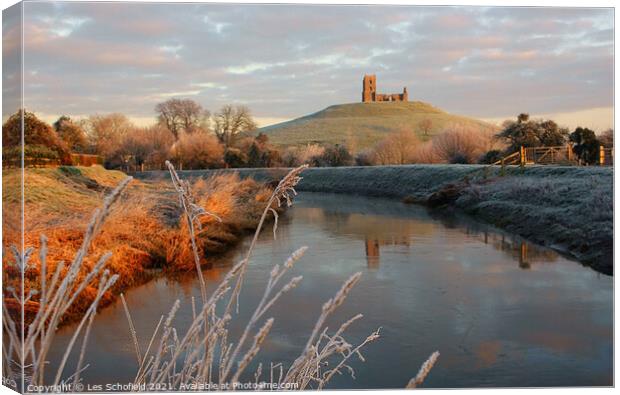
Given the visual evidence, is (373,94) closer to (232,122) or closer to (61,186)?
(232,122)

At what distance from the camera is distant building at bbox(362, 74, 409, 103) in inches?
237

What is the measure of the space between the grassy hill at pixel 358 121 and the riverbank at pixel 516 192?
0.37 metres

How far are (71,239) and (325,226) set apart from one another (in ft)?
8.02

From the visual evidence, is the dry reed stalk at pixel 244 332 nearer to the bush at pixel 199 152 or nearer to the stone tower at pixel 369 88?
the stone tower at pixel 369 88

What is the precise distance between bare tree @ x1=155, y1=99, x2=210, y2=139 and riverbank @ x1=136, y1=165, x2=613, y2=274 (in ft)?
1.95

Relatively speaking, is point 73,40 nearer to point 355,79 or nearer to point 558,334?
point 355,79

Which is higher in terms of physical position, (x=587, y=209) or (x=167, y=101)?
(x=167, y=101)

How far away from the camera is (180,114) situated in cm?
589

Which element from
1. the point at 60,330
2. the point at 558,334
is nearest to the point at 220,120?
the point at 60,330

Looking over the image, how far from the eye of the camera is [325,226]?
7.10 meters

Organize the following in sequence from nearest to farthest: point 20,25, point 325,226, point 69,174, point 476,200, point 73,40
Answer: point 20,25, point 73,40, point 69,174, point 325,226, point 476,200

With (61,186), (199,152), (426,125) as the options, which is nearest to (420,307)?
(426,125)

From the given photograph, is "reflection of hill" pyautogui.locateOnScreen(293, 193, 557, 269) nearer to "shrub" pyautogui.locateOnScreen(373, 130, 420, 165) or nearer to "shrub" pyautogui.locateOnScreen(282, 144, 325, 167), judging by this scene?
"shrub" pyautogui.locateOnScreen(282, 144, 325, 167)

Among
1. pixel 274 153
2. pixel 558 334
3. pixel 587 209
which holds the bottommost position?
pixel 558 334
